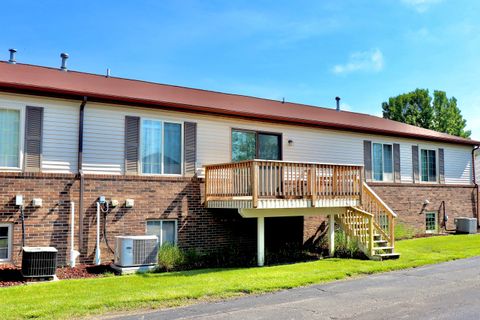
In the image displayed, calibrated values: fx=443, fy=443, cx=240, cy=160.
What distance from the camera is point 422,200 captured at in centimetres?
1839

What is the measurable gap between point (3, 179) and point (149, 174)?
11.5ft

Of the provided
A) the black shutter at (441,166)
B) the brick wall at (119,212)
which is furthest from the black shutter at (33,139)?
the black shutter at (441,166)

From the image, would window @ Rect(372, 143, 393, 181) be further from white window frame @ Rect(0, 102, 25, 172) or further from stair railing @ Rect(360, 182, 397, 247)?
white window frame @ Rect(0, 102, 25, 172)

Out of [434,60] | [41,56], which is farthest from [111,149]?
[434,60]

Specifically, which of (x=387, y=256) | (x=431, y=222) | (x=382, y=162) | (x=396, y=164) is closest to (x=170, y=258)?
(x=387, y=256)

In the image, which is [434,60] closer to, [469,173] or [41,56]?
[469,173]

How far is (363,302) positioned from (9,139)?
8521mm

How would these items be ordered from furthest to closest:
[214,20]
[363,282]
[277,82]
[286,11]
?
[277,82], [214,20], [286,11], [363,282]

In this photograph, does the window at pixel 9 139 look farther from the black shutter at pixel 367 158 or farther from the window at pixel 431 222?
the window at pixel 431 222

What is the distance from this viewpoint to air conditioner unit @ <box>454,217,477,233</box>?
60.1ft

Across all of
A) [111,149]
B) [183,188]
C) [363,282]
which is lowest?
[363,282]

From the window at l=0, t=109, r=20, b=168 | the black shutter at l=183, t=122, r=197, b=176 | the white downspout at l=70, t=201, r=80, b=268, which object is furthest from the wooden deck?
the window at l=0, t=109, r=20, b=168

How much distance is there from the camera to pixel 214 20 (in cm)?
1664

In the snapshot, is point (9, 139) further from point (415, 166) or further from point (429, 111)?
point (429, 111)
